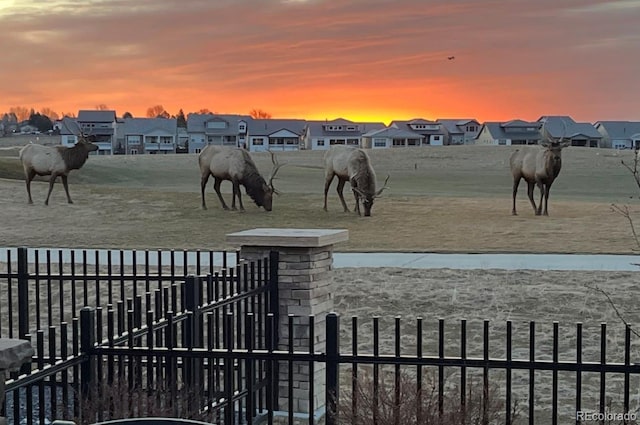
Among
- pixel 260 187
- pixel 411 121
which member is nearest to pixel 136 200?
pixel 260 187

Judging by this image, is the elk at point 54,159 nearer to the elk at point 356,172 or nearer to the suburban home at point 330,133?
the elk at point 356,172

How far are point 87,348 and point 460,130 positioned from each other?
14377 centimetres

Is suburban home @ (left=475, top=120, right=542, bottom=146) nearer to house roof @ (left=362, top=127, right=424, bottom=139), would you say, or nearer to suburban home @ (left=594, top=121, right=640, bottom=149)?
suburban home @ (left=594, top=121, right=640, bottom=149)

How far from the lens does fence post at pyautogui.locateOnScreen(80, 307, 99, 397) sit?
212 inches

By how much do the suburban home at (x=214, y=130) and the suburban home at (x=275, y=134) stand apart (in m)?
1.63

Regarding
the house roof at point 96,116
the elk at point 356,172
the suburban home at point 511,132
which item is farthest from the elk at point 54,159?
the suburban home at point 511,132

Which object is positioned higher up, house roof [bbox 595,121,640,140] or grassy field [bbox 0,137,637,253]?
house roof [bbox 595,121,640,140]

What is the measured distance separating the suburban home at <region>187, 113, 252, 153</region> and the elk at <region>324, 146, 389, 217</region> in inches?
3743

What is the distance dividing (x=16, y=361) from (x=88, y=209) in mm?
28247

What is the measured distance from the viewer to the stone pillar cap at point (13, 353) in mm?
4418

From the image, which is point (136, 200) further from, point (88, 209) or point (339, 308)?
point (339, 308)

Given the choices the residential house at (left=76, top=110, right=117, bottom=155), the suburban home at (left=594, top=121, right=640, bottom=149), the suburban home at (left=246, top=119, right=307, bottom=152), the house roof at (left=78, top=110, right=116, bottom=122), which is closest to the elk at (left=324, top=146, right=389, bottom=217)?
the residential house at (left=76, top=110, right=117, bottom=155)

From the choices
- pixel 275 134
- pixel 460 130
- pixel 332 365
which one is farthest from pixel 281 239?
pixel 460 130

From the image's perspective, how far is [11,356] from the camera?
4449 mm
